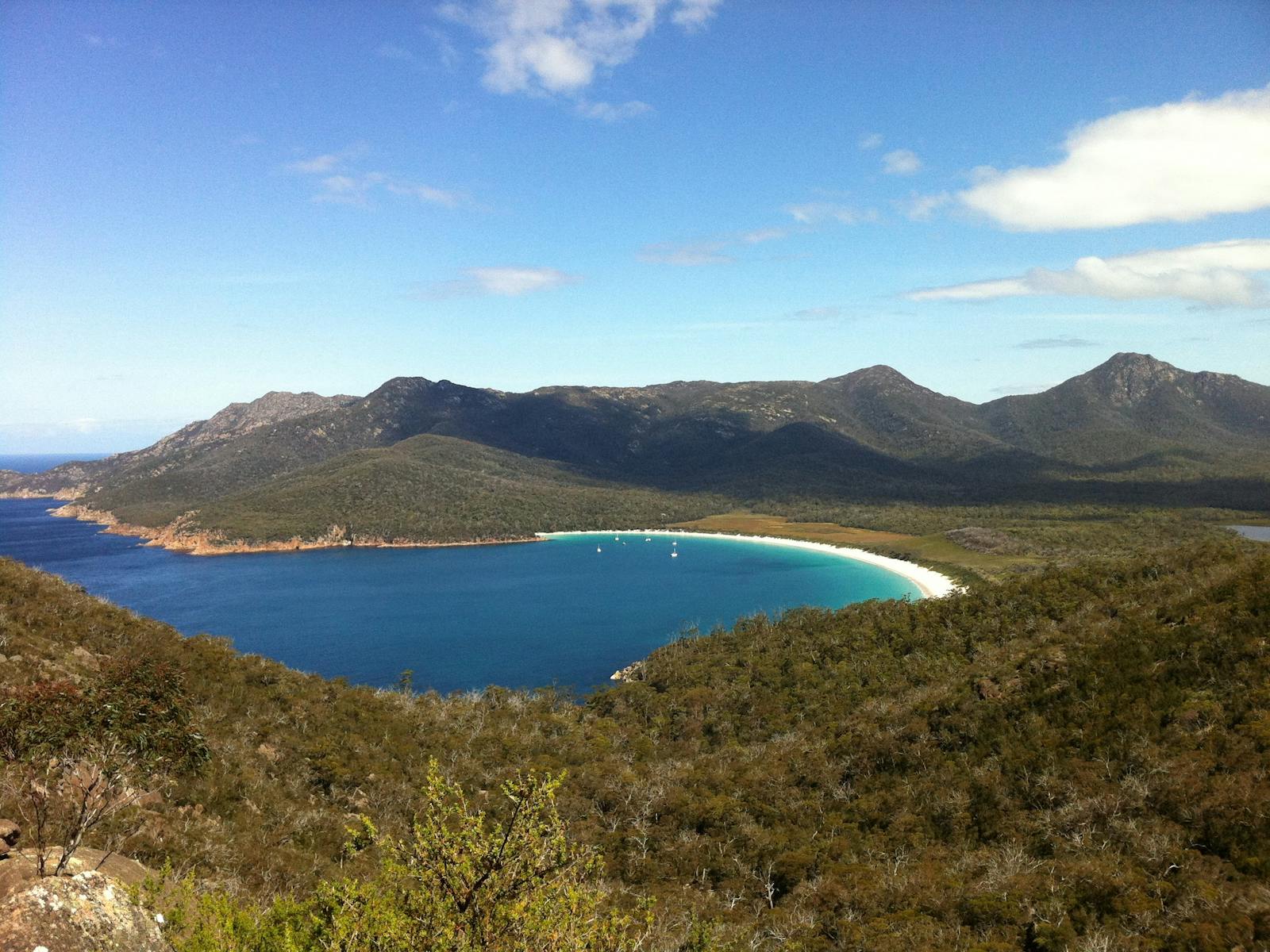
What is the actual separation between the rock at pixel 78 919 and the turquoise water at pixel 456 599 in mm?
78143

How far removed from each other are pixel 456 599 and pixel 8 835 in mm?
133290

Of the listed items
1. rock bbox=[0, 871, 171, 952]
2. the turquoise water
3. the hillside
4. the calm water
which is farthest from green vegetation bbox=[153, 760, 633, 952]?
the calm water

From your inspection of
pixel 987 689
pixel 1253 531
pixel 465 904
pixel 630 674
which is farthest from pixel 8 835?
pixel 1253 531

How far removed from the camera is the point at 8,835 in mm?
15234

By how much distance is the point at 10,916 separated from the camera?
1202 centimetres

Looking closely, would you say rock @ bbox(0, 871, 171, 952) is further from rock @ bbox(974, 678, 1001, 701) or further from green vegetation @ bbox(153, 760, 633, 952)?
rock @ bbox(974, 678, 1001, 701)

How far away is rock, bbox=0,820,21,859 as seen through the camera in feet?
48.4

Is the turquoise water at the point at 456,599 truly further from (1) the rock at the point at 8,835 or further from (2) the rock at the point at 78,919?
(2) the rock at the point at 78,919

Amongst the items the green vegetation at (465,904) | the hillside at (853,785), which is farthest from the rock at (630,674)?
the green vegetation at (465,904)

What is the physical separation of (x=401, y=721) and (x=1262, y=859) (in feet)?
145

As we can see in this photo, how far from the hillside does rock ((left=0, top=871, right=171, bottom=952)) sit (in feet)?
2.94

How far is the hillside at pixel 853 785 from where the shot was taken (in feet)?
73.4

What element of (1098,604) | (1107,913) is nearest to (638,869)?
(1107,913)

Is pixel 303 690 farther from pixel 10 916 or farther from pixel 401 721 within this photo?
pixel 10 916
